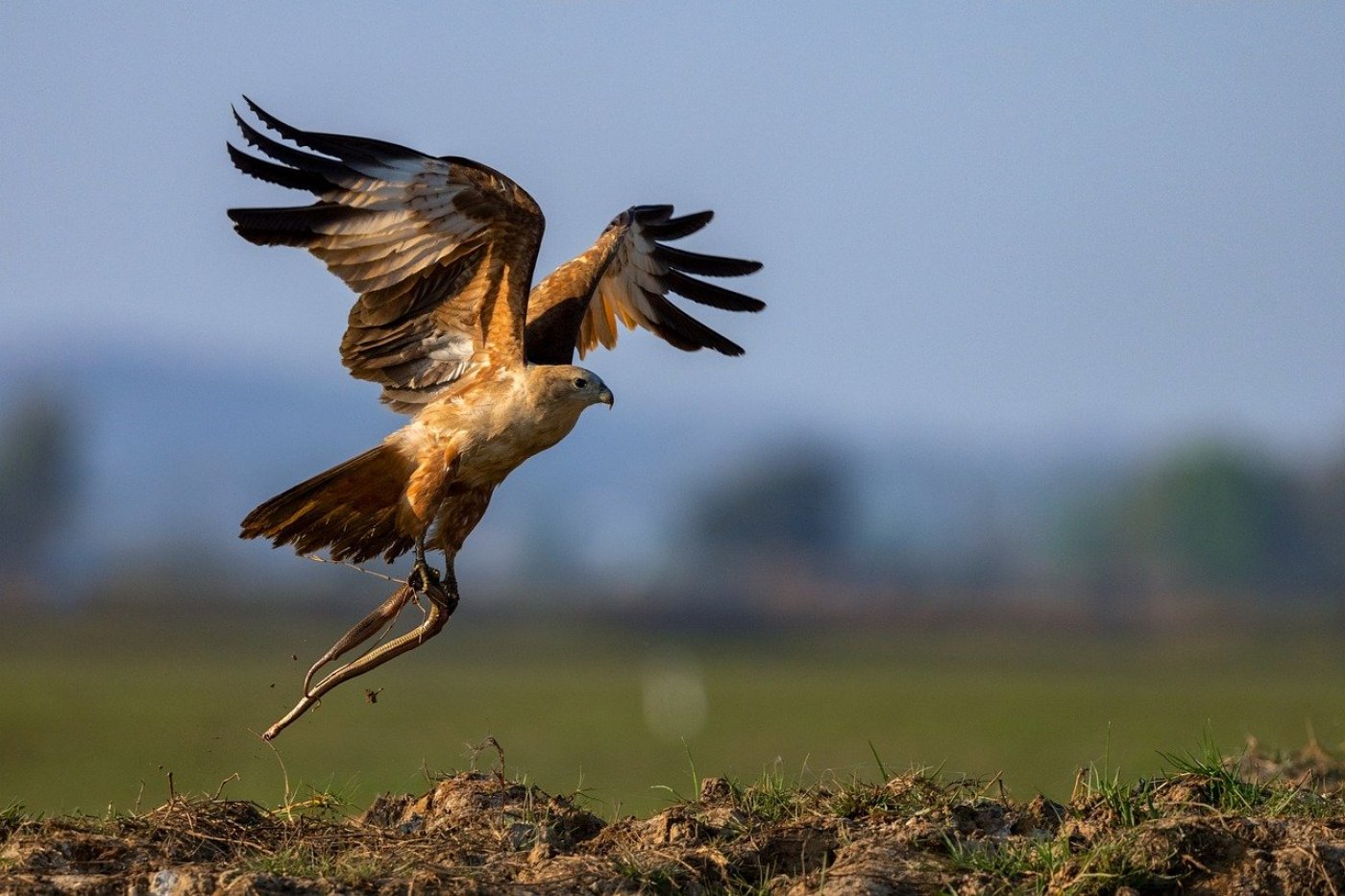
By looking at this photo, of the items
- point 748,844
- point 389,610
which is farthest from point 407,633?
point 748,844

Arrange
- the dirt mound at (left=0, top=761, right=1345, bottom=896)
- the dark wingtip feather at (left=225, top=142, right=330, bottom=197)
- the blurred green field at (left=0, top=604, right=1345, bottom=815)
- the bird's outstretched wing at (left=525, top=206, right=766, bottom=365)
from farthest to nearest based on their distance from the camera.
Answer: the blurred green field at (left=0, top=604, right=1345, bottom=815)
the bird's outstretched wing at (left=525, top=206, right=766, bottom=365)
the dark wingtip feather at (left=225, top=142, right=330, bottom=197)
the dirt mound at (left=0, top=761, right=1345, bottom=896)

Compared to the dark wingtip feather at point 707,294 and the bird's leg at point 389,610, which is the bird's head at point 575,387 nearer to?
the bird's leg at point 389,610

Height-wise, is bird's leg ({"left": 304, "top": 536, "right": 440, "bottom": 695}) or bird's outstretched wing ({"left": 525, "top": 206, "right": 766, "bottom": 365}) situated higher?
bird's outstretched wing ({"left": 525, "top": 206, "right": 766, "bottom": 365})

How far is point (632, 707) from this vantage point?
50.2 m

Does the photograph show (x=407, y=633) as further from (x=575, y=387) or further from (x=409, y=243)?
(x=409, y=243)

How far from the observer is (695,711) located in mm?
48312

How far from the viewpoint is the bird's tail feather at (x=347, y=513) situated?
8.59 meters

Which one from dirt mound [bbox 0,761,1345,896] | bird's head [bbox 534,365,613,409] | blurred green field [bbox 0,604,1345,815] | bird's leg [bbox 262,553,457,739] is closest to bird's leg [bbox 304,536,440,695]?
bird's leg [bbox 262,553,457,739]

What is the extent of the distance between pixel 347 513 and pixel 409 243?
1.31 meters

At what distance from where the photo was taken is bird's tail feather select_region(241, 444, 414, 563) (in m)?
8.59

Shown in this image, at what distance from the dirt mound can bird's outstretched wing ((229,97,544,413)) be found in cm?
275

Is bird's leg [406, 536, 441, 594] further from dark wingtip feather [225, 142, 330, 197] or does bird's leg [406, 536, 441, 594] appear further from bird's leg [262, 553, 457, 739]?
dark wingtip feather [225, 142, 330, 197]

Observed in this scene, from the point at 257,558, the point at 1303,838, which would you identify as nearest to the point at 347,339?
the point at 1303,838

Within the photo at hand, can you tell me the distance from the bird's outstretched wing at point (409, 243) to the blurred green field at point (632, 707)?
1.95 metres
